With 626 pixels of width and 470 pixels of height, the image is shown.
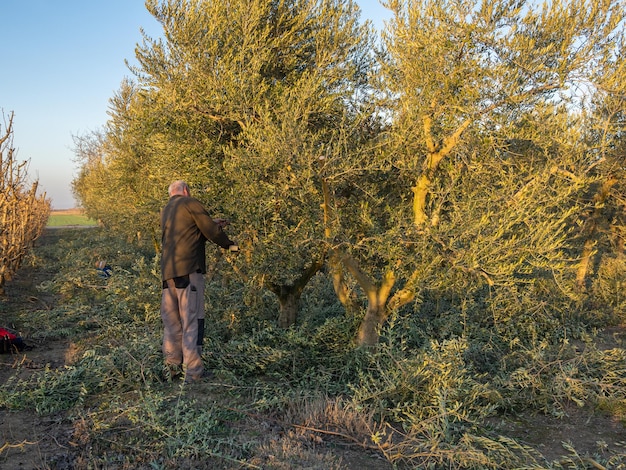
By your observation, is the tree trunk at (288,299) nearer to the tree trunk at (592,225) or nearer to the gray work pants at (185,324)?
the gray work pants at (185,324)

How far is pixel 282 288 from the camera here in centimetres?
849

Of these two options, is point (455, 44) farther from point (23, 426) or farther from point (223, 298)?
point (23, 426)

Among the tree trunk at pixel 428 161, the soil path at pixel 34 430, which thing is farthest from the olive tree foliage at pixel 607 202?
the soil path at pixel 34 430

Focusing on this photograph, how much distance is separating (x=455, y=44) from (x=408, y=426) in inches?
178

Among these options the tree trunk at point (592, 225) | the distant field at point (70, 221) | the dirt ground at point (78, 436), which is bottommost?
the dirt ground at point (78, 436)

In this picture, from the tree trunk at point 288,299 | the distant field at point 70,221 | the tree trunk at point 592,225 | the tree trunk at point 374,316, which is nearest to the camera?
the tree trunk at point 374,316

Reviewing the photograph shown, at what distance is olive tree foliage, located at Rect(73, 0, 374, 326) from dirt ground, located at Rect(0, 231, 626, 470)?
123 inches

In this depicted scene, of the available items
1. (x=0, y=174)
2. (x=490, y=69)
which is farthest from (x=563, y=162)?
(x=0, y=174)

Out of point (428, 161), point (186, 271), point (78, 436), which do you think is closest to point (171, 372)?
point (186, 271)

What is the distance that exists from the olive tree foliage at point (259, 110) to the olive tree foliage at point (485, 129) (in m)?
0.91

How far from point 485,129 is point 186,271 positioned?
4.15 meters

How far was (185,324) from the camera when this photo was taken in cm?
577

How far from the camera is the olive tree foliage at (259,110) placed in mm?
6238

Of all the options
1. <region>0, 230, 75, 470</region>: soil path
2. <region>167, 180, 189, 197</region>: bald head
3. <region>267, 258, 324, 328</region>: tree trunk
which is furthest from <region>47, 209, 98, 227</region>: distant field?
<region>167, 180, 189, 197</region>: bald head
